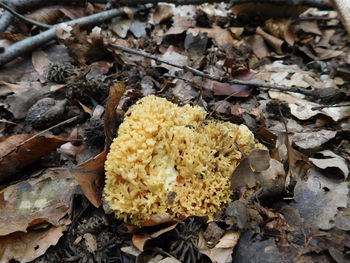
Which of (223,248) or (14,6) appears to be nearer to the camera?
(223,248)

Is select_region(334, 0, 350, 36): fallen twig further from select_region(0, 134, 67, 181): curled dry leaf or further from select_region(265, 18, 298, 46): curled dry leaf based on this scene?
select_region(0, 134, 67, 181): curled dry leaf

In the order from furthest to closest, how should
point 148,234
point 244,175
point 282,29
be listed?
1. point 282,29
2. point 244,175
3. point 148,234

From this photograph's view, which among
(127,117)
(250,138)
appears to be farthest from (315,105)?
(127,117)

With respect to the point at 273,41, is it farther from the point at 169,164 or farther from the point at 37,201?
the point at 37,201

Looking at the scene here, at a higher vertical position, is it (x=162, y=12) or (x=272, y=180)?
(x=162, y=12)

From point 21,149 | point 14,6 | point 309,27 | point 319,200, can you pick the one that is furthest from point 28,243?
point 309,27

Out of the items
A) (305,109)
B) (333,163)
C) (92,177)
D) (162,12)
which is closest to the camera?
(92,177)
